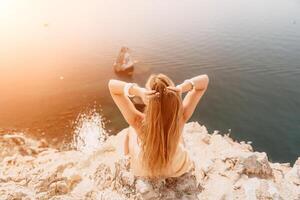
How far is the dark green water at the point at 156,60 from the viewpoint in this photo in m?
14.5

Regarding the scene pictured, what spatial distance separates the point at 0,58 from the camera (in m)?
19.9

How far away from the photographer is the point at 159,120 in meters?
4.02

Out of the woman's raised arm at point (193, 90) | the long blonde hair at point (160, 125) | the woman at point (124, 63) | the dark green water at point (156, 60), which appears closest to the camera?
the long blonde hair at point (160, 125)

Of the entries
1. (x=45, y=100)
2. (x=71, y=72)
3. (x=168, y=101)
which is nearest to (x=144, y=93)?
(x=168, y=101)

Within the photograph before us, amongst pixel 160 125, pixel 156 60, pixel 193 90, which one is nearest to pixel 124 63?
pixel 156 60

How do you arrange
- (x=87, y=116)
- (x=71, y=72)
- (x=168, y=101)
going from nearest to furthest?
(x=168, y=101)
(x=87, y=116)
(x=71, y=72)

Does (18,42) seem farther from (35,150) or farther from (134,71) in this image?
(35,150)

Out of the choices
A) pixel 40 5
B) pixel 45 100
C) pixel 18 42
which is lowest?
pixel 45 100

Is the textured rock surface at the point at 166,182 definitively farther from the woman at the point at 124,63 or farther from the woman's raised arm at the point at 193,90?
the woman at the point at 124,63

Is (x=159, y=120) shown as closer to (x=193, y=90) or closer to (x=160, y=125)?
(x=160, y=125)

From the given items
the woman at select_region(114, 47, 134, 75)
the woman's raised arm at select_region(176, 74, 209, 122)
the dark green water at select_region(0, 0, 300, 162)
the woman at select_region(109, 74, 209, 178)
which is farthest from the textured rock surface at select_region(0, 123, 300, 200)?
the woman at select_region(114, 47, 134, 75)

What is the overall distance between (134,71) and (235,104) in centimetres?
747

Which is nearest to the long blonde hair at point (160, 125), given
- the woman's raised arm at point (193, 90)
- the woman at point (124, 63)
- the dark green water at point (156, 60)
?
the woman's raised arm at point (193, 90)

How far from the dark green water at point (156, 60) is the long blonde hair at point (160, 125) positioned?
30.3 ft
